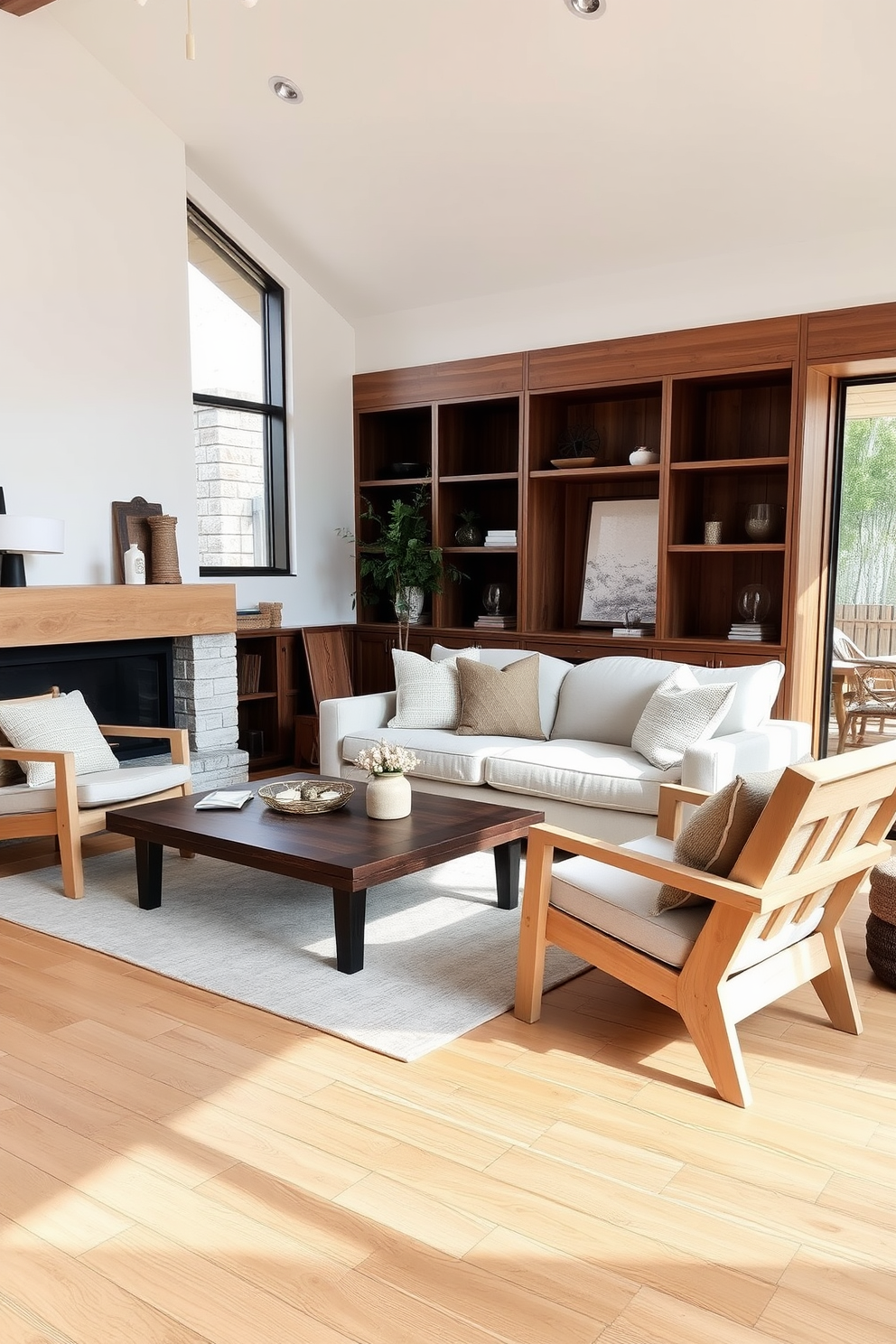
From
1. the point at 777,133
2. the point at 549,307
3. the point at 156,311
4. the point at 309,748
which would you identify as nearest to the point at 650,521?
the point at 549,307

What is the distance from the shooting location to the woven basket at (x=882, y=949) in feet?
11.0

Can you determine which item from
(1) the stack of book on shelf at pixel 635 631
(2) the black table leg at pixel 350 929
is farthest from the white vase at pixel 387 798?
(1) the stack of book on shelf at pixel 635 631

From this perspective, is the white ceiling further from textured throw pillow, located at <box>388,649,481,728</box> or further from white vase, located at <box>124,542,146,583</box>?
textured throw pillow, located at <box>388,649,481,728</box>

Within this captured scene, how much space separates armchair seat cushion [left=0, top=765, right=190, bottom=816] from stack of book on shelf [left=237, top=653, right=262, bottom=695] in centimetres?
209

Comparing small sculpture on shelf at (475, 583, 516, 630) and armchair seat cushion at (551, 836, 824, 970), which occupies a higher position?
small sculpture on shelf at (475, 583, 516, 630)

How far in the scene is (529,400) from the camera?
6270 millimetres

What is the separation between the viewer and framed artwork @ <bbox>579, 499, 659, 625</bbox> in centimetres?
620

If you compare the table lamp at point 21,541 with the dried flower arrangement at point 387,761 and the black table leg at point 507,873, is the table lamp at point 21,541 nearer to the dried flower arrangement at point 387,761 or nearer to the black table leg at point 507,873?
the dried flower arrangement at point 387,761

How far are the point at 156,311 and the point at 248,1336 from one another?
530 cm

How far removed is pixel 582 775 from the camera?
14.8ft

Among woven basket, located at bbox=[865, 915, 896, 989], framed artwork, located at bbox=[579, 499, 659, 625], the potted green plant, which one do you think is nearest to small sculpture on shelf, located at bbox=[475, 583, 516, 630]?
the potted green plant

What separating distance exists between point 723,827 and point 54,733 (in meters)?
3.08

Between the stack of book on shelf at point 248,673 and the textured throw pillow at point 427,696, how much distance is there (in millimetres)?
1602

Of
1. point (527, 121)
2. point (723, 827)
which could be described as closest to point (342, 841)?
point (723, 827)
